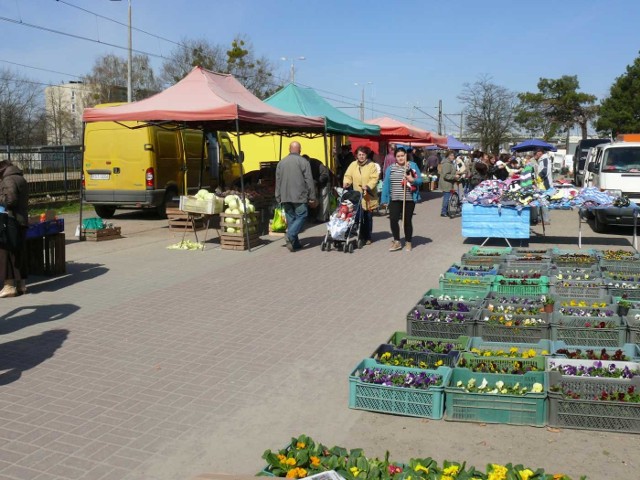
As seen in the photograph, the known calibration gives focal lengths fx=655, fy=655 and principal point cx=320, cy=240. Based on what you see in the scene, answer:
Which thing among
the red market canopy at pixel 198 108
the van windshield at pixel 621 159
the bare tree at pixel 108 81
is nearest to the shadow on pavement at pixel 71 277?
the red market canopy at pixel 198 108

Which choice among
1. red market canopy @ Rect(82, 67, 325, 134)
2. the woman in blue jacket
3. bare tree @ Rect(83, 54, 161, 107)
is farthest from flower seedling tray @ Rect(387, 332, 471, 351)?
bare tree @ Rect(83, 54, 161, 107)

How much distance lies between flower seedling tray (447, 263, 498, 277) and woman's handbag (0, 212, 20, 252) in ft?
18.8

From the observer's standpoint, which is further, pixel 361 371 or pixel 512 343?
pixel 512 343

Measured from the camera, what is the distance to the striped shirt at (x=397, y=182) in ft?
38.7

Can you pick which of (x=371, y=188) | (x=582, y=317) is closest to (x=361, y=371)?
(x=582, y=317)

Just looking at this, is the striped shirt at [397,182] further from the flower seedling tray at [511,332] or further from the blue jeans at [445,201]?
the blue jeans at [445,201]

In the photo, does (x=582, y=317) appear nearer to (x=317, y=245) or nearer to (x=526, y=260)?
(x=526, y=260)

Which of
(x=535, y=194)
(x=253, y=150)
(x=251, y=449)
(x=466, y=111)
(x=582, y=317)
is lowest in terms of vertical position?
(x=251, y=449)

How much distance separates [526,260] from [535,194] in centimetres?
276

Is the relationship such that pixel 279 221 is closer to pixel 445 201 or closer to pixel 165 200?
pixel 165 200

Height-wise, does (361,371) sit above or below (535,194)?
below

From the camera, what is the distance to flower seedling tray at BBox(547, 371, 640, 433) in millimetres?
4441

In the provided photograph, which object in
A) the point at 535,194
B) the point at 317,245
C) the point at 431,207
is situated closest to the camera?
the point at 535,194

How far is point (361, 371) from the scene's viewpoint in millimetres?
5195
